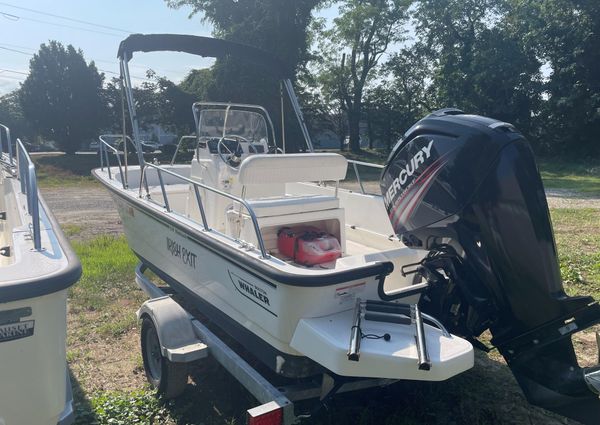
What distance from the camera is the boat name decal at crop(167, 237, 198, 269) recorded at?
3635mm

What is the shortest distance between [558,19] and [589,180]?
36.0 feet

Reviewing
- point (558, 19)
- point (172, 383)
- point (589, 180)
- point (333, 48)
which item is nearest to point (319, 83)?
point (333, 48)

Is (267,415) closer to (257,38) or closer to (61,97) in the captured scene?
(257,38)

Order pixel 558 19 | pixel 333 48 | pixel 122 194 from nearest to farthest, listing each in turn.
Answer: pixel 122 194, pixel 558 19, pixel 333 48

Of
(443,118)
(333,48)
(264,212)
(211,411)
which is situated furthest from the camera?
(333,48)

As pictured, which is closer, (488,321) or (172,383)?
(488,321)

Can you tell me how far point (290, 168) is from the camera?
3.56 metres

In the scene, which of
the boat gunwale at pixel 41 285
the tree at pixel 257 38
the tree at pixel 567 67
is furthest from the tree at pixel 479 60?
the boat gunwale at pixel 41 285

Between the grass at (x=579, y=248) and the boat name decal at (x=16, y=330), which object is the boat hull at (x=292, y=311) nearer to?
the boat name decal at (x=16, y=330)

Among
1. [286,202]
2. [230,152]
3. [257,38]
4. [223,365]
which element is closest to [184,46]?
[230,152]

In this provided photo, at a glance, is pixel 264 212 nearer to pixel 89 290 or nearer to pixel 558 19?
pixel 89 290

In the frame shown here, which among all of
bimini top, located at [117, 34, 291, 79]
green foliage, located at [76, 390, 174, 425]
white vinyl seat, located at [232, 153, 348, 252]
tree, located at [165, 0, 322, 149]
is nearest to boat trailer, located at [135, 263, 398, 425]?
green foliage, located at [76, 390, 174, 425]

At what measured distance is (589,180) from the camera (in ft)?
59.8

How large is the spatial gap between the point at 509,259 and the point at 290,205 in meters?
1.66
